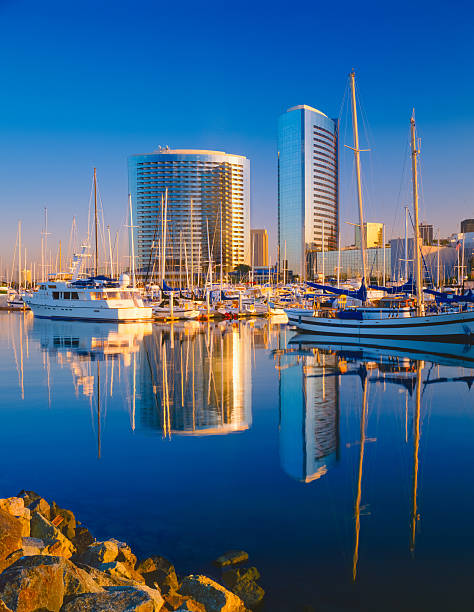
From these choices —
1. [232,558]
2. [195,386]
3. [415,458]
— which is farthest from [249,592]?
[195,386]

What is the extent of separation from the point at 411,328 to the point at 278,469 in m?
29.3

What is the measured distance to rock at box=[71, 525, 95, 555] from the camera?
318 inches

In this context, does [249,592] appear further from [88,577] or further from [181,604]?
[88,577]

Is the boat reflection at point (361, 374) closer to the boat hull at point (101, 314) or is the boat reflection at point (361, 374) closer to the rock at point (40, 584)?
the rock at point (40, 584)

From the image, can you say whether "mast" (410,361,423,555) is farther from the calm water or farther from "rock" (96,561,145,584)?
"rock" (96,561,145,584)

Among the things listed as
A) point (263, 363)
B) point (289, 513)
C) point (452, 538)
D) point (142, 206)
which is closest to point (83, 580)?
point (289, 513)

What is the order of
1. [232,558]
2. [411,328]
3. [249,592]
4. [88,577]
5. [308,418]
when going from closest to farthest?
[88,577]
[249,592]
[232,558]
[308,418]
[411,328]

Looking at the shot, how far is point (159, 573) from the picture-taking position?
719 centimetres

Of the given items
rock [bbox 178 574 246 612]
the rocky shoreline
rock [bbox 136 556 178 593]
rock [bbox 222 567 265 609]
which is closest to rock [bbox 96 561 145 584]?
the rocky shoreline

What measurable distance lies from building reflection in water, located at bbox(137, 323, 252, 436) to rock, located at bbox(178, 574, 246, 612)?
8.60m

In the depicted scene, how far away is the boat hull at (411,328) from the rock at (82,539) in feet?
109

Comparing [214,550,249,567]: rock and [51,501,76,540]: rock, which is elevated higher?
[51,501,76,540]: rock

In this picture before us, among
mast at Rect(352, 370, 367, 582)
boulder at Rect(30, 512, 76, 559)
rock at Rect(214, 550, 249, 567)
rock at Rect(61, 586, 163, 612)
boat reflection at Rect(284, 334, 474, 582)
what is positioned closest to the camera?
rock at Rect(61, 586, 163, 612)

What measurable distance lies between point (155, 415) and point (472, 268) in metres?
165
